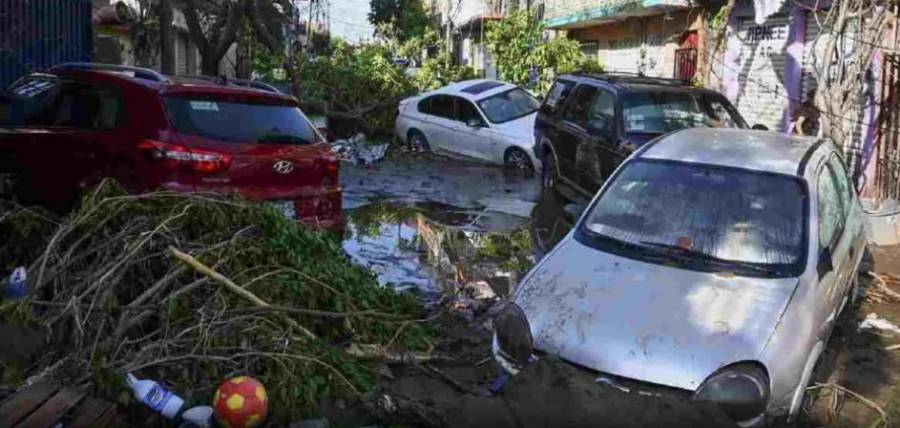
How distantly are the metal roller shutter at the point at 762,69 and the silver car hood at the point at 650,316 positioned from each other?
10.9 m

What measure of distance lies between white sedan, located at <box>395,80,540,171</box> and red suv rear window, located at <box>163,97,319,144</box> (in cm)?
802

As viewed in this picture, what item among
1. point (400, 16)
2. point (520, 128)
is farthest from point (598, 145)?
point (400, 16)

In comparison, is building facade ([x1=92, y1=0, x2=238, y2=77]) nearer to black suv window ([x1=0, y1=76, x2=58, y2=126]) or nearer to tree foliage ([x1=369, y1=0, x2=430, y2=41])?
Result: black suv window ([x1=0, y1=76, x2=58, y2=126])

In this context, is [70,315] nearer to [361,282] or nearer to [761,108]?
[361,282]

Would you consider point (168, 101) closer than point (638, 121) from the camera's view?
Yes

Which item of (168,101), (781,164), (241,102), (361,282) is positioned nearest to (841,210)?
(781,164)

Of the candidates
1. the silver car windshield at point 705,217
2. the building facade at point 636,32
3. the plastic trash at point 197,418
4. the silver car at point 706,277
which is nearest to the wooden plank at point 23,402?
the plastic trash at point 197,418

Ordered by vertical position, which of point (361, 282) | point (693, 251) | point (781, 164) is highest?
point (781, 164)

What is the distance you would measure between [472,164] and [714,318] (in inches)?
466

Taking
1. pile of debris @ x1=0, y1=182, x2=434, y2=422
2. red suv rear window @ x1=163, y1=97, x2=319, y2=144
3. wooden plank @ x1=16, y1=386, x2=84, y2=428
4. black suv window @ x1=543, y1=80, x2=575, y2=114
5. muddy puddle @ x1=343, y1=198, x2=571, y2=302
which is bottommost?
muddy puddle @ x1=343, y1=198, x2=571, y2=302

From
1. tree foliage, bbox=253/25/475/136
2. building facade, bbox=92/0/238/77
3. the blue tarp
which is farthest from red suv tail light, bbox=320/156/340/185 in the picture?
tree foliage, bbox=253/25/475/136

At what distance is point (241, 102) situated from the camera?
6.68 metres

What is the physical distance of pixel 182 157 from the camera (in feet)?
20.4

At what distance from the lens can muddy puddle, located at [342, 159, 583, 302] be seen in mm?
8023
